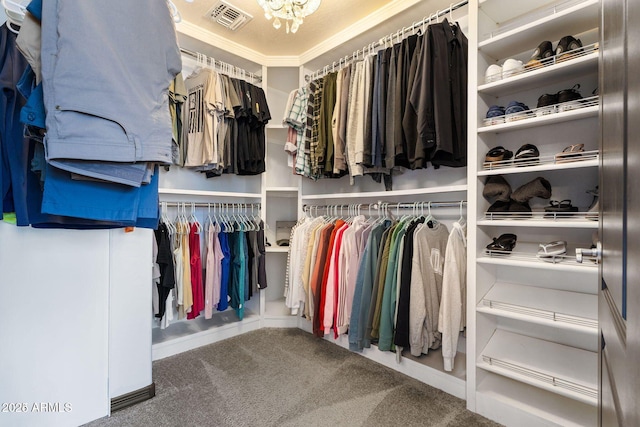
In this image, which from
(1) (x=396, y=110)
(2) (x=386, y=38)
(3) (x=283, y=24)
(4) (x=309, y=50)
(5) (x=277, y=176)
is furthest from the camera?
(5) (x=277, y=176)

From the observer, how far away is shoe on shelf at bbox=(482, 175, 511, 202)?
61.3 inches

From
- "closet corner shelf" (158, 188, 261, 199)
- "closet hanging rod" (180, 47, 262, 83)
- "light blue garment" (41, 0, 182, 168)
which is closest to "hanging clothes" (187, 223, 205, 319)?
"closet corner shelf" (158, 188, 261, 199)

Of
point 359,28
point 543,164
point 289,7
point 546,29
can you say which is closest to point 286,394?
point 543,164

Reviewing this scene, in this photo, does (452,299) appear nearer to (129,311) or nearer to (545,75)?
(545,75)

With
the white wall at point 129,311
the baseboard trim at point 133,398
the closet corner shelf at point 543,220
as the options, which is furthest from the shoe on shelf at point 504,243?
the baseboard trim at point 133,398

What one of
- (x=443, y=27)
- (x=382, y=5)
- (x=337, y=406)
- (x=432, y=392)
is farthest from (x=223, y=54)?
(x=432, y=392)

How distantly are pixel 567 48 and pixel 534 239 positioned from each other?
970 millimetres

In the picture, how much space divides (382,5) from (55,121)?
204 cm

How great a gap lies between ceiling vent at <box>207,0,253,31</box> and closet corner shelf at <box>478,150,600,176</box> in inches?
76.0

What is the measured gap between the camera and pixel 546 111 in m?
1.43

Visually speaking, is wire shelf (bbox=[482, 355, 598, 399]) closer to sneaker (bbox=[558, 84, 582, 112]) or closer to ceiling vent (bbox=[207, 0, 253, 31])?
sneaker (bbox=[558, 84, 582, 112])

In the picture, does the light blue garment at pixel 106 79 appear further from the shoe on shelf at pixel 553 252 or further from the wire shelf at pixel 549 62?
the shoe on shelf at pixel 553 252

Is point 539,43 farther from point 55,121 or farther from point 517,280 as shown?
point 55,121

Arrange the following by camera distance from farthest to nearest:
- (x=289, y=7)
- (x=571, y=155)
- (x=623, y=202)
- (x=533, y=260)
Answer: (x=289, y=7) → (x=533, y=260) → (x=571, y=155) → (x=623, y=202)
